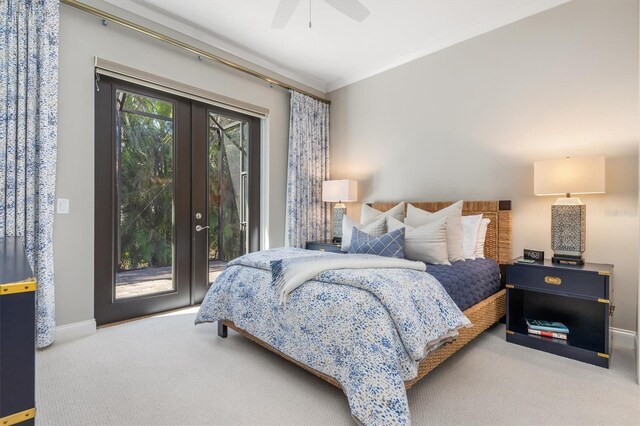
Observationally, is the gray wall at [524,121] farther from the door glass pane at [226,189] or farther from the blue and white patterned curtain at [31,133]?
the blue and white patterned curtain at [31,133]

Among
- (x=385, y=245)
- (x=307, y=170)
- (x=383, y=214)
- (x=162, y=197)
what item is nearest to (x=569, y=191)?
(x=385, y=245)

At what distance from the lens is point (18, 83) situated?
2.39 meters

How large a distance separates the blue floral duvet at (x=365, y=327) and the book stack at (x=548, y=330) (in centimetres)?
95

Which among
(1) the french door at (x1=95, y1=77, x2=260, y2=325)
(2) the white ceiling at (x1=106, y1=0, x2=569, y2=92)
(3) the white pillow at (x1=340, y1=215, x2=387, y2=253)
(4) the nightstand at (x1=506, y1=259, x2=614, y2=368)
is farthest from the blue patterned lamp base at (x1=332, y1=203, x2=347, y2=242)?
(4) the nightstand at (x1=506, y1=259, x2=614, y2=368)

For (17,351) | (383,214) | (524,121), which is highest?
(524,121)

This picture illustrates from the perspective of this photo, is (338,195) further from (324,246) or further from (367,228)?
(367,228)

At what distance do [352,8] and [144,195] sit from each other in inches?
104

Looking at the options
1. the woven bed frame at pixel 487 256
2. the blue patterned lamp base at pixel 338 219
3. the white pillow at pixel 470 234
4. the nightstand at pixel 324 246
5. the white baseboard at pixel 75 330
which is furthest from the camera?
the blue patterned lamp base at pixel 338 219

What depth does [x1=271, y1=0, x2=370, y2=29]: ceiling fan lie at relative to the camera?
2.62 m

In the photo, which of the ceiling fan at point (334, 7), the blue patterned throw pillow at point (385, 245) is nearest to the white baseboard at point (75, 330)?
the blue patterned throw pillow at point (385, 245)

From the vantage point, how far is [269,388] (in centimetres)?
198

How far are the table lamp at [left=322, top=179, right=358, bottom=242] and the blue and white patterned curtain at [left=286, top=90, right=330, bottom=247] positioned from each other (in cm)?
25

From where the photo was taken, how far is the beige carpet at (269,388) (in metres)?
1.70

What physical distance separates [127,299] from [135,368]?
3.69 feet
